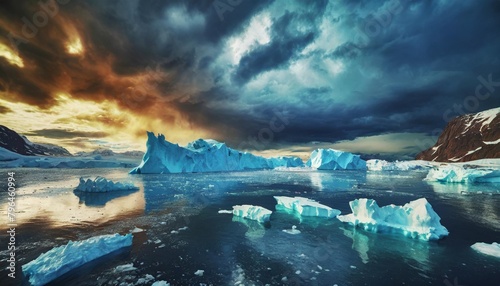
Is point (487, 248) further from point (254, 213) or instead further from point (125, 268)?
point (125, 268)

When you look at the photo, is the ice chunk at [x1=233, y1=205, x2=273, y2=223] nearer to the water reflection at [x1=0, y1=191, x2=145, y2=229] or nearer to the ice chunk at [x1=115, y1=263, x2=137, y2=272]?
the water reflection at [x1=0, y1=191, x2=145, y2=229]

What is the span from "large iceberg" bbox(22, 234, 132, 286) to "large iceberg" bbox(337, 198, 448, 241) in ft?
36.5

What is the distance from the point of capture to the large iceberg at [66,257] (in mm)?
6512

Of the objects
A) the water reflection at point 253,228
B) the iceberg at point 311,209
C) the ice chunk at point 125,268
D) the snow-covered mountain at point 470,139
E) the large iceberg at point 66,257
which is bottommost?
the ice chunk at point 125,268

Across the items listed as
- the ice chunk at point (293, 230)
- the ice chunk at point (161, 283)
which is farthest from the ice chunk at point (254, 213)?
the ice chunk at point (161, 283)

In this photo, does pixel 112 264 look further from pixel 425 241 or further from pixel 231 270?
pixel 425 241

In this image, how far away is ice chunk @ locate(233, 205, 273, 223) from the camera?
1303 cm

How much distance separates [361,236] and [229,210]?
8.38 meters

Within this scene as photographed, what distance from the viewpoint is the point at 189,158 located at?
5906cm

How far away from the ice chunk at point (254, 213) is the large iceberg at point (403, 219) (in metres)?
4.47

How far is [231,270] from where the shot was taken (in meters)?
7.30

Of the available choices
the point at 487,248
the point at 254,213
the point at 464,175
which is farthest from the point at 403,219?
the point at 464,175

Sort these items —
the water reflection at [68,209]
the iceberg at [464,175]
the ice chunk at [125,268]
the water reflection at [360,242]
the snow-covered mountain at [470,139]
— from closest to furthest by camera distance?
the ice chunk at [125,268] → the water reflection at [360,242] → the water reflection at [68,209] → the iceberg at [464,175] → the snow-covered mountain at [470,139]

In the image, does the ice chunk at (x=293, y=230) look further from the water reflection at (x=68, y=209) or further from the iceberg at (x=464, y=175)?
the iceberg at (x=464, y=175)
